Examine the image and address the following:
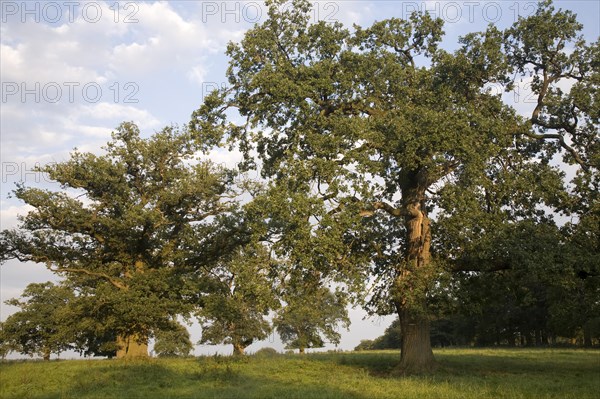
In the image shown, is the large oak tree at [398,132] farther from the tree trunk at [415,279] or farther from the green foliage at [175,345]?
the green foliage at [175,345]

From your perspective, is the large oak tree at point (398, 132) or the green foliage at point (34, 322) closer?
the large oak tree at point (398, 132)

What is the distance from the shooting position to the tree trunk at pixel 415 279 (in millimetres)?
23000

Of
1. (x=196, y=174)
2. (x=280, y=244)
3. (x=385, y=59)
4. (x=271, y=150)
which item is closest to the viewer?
(x=280, y=244)

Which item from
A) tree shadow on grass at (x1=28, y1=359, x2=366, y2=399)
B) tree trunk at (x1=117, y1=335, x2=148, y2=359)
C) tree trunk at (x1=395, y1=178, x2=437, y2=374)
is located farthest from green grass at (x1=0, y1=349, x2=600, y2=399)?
tree trunk at (x1=117, y1=335, x2=148, y2=359)

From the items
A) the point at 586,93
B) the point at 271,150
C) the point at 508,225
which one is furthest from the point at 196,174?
the point at 586,93

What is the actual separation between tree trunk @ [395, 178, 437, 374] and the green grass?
1163mm

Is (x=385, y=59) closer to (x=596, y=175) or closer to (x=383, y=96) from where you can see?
(x=383, y=96)

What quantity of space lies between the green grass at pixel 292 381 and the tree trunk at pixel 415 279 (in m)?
1.16

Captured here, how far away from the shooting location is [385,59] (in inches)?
1018

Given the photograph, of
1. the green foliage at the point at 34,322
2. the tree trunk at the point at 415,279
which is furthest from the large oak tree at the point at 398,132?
the green foliage at the point at 34,322

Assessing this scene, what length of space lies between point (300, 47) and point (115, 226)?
53.2 feet

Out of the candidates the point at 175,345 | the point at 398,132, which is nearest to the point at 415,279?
the point at 398,132

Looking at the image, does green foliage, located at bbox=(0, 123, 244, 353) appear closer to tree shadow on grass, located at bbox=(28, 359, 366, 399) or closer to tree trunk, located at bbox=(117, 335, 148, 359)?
Answer: tree trunk, located at bbox=(117, 335, 148, 359)

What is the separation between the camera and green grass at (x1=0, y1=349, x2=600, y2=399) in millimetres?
16734
